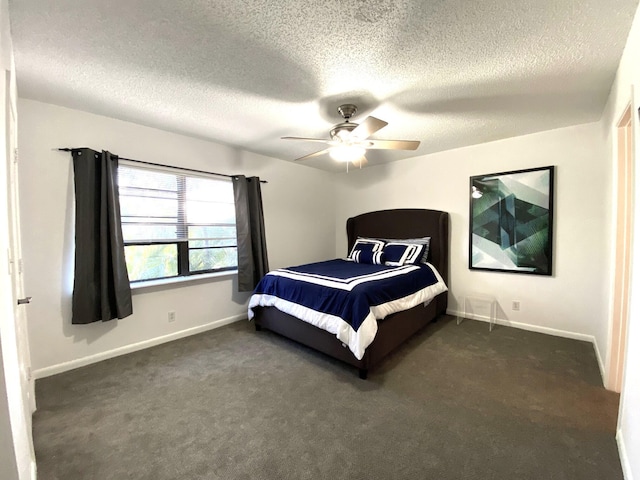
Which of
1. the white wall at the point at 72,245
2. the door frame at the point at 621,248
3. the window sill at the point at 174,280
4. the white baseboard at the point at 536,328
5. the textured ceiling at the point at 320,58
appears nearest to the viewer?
the textured ceiling at the point at 320,58

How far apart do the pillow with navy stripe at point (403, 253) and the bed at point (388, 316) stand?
31 cm

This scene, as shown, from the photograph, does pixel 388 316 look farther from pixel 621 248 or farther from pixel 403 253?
pixel 621 248

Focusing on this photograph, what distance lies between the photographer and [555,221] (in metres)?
3.09

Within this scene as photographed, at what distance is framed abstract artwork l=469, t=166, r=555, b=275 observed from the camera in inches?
123

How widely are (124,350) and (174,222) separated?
4.68 ft

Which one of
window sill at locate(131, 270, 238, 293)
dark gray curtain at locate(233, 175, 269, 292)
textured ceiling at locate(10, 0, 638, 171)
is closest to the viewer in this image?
textured ceiling at locate(10, 0, 638, 171)

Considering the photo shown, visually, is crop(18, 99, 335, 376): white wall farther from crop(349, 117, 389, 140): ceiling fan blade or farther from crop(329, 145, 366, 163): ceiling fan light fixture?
crop(349, 117, 389, 140): ceiling fan blade

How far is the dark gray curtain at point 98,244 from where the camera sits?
245 cm

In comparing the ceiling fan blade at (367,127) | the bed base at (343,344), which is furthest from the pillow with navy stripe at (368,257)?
the ceiling fan blade at (367,127)

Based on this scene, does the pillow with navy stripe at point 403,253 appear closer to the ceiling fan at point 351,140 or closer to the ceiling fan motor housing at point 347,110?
the ceiling fan at point 351,140

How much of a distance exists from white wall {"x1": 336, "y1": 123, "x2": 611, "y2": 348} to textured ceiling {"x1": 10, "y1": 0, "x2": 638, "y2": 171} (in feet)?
1.27

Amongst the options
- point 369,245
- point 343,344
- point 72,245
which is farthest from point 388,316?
point 72,245

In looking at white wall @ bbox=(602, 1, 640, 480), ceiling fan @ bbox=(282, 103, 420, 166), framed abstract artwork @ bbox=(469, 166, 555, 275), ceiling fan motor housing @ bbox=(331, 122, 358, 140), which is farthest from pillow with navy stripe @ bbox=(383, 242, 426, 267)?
white wall @ bbox=(602, 1, 640, 480)

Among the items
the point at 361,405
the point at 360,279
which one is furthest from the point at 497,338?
the point at 361,405
